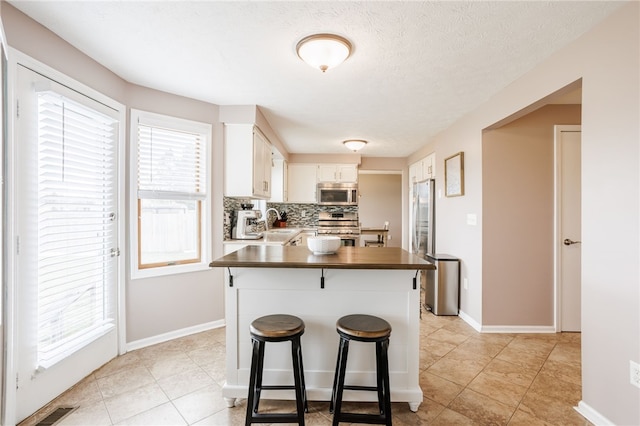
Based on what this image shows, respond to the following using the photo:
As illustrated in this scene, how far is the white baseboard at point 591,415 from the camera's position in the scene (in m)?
1.67

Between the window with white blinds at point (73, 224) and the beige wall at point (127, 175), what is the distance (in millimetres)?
237

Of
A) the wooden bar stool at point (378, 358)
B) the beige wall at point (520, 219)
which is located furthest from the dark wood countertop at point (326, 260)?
the beige wall at point (520, 219)

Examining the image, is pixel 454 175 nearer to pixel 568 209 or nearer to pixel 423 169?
pixel 568 209

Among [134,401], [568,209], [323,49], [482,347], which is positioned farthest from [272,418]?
[568,209]

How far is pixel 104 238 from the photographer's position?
2342mm

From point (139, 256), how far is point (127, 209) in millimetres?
447

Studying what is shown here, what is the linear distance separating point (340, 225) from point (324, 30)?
417 centimetres

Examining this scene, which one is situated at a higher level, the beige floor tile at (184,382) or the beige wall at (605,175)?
the beige wall at (605,175)

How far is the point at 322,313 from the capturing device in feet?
6.23

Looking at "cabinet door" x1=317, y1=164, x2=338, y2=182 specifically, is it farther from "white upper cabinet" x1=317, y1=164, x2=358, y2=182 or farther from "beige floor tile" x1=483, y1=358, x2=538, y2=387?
"beige floor tile" x1=483, y1=358, x2=538, y2=387

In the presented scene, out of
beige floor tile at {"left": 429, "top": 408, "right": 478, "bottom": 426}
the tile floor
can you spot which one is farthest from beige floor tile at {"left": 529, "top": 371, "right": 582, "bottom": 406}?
beige floor tile at {"left": 429, "top": 408, "right": 478, "bottom": 426}

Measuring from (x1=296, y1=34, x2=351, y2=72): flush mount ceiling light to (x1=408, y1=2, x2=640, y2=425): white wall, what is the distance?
1.51 m

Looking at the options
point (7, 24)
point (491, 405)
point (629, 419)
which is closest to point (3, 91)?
point (7, 24)

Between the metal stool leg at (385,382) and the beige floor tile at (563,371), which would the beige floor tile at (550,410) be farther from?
the metal stool leg at (385,382)
